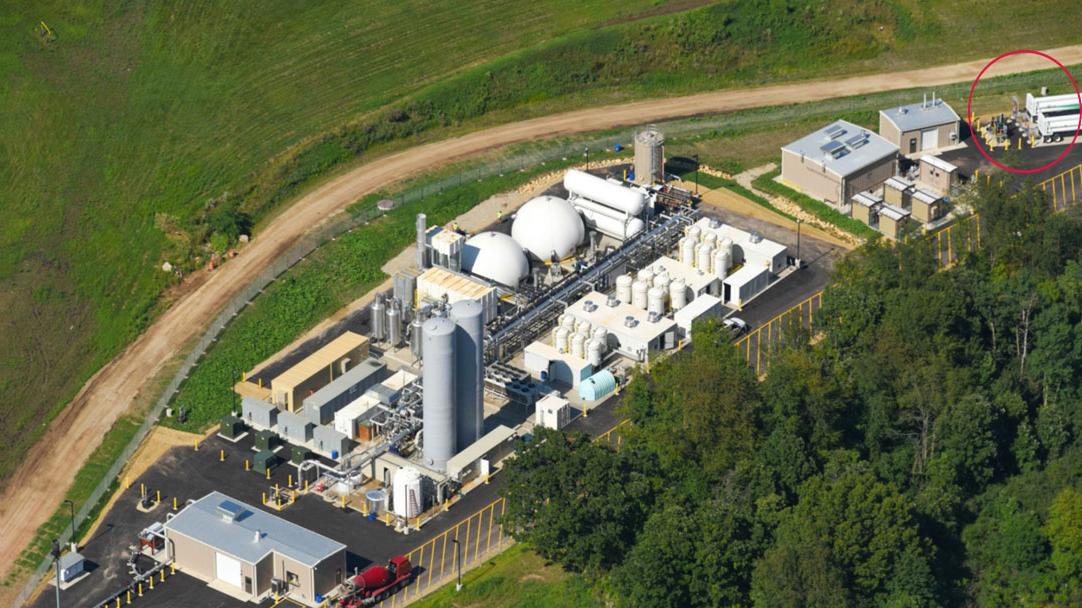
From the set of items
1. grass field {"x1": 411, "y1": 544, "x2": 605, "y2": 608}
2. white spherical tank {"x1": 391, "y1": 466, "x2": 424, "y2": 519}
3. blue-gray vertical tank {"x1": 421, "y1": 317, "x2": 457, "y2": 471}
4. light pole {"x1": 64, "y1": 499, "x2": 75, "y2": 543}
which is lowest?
grass field {"x1": 411, "y1": 544, "x2": 605, "y2": 608}

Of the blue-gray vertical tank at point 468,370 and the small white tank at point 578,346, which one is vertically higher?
the small white tank at point 578,346

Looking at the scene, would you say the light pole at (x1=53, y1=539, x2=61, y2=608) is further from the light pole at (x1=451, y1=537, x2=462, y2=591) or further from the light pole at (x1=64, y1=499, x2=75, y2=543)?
the light pole at (x1=451, y1=537, x2=462, y2=591)

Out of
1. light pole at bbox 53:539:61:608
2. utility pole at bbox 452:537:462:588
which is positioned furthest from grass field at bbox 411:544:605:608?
light pole at bbox 53:539:61:608

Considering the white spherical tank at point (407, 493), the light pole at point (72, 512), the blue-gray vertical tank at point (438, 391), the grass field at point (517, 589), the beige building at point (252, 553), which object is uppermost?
the blue-gray vertical tank at point (438, 391)

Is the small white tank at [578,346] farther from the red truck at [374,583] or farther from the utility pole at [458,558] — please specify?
the red truck at [374,583]

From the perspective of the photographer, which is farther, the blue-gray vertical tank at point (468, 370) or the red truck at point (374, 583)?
the blue-gray vertical tank at point (468, 370)

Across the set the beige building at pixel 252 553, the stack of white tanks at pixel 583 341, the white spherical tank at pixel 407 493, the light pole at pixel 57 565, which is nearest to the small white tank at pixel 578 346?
the stack of white tanks at pixel 583 341
